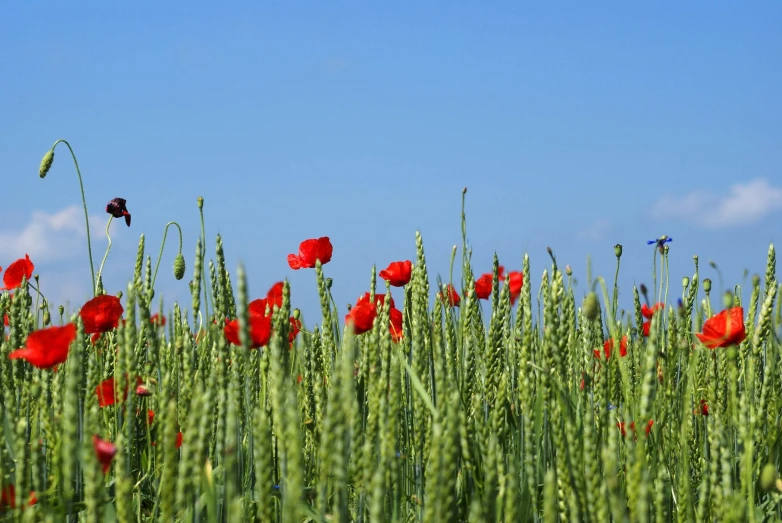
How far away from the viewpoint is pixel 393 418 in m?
1.12

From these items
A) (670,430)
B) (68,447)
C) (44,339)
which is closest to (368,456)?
(68,447)

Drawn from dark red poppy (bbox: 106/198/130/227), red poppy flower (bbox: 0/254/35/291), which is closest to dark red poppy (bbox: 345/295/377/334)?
red poppy flower (bbox: 0/254/35/291)

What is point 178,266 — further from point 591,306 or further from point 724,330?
point 724,330

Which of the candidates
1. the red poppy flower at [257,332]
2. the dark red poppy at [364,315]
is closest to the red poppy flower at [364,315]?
the dark red poppy at [364,315]

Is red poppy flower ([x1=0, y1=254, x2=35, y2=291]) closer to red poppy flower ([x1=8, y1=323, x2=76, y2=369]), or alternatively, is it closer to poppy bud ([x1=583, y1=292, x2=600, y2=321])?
red poppy flower ([x1=8, y1=323, x2=76, y2=369])

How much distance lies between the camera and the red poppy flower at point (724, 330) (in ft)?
6.31

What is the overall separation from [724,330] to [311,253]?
144 centimetres

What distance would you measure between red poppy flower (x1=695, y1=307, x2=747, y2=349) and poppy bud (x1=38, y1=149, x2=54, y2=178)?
7.58ft

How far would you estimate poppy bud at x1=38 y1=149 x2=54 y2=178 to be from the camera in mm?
3111

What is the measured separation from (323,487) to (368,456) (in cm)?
8

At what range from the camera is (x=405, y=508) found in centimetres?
164

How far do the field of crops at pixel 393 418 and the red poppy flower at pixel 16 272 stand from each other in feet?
0.98

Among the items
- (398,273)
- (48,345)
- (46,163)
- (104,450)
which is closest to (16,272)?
(46,163)

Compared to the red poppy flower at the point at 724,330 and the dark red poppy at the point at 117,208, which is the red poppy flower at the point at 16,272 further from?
the red poppy flower at the point at 724,330
